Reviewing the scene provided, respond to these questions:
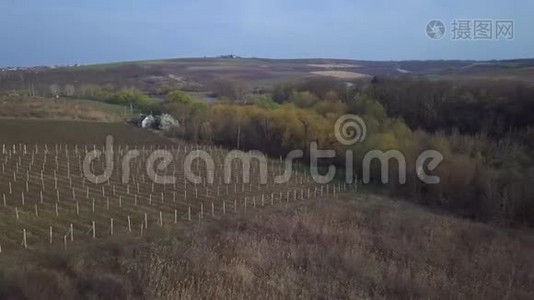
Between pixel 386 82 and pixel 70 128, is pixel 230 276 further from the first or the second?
pixel 386 82

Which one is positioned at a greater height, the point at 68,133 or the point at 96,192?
the point at 68,133

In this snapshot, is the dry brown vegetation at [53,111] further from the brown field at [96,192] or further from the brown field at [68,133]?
the brown field at [96,192]

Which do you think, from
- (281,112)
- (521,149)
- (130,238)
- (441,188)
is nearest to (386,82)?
(281,112)

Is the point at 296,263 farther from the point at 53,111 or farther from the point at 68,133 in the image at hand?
the point at 53,111

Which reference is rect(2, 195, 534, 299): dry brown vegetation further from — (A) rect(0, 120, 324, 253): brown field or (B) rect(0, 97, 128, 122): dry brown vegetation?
(B) rect(0, 97, 128, 122): dry brown vegetation
